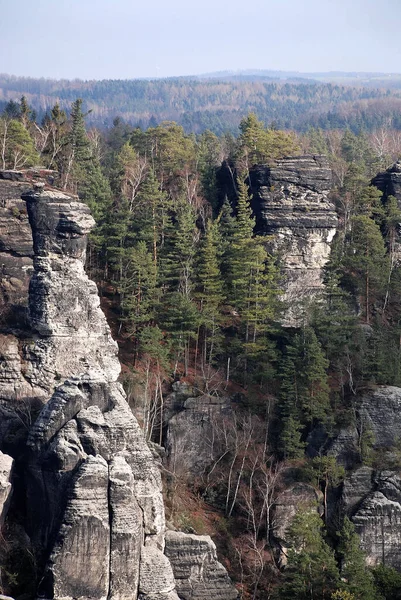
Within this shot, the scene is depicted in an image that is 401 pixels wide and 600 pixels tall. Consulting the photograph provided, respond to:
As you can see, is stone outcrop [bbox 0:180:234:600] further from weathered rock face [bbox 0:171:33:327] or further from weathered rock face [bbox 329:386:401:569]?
weathered rock face [bbox 329:386:401:569]

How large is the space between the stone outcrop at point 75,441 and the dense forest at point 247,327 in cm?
390

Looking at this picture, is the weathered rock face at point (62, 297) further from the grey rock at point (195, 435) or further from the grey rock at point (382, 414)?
the grey rock at point (382, 414)

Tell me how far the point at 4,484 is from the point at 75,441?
226 cm

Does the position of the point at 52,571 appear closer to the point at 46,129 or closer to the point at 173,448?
the point at 173,448

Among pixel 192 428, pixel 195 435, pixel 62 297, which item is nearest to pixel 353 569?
pixel 195 435

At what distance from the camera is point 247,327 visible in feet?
139

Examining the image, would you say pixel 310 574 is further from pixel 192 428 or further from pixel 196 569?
pixel 192 428

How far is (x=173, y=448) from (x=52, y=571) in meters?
10.6

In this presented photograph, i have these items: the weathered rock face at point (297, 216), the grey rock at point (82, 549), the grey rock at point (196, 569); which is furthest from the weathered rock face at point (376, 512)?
the grey rock at point (82, 549)

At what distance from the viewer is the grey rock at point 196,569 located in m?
33.0

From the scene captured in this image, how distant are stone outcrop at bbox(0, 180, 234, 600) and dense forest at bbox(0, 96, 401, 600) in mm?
3896

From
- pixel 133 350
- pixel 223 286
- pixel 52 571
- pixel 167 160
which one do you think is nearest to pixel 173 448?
pixel 133 350

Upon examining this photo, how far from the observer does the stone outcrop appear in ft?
97.3

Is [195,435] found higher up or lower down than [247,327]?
lower down
